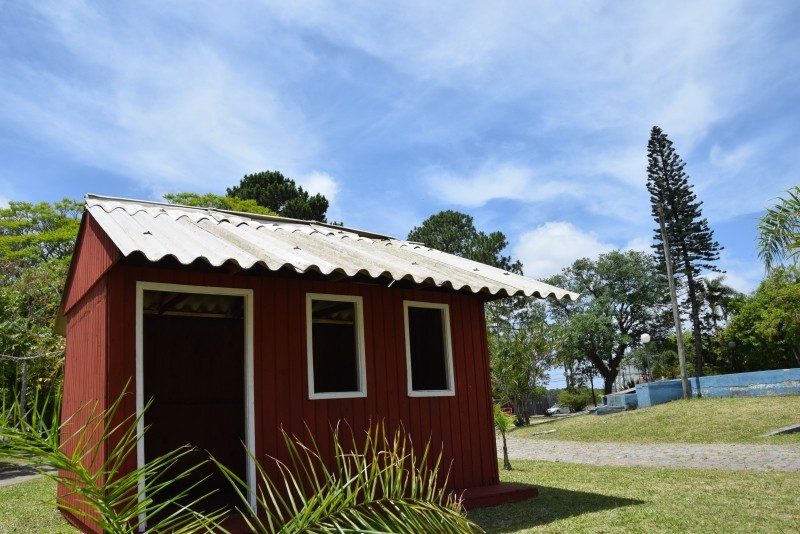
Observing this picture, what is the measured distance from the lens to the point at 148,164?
70.2 ft

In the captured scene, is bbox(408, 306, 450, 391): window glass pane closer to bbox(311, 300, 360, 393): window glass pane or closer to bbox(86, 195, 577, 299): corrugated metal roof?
bbox(86, 195, 577, 299): corrugated metal roof

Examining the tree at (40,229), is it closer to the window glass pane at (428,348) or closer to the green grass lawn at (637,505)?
the green grass lawn at (637,505)

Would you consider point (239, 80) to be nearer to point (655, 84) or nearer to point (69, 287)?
point (69, 287)

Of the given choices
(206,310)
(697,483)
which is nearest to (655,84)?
(697,483)

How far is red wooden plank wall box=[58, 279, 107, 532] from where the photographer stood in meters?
6.13

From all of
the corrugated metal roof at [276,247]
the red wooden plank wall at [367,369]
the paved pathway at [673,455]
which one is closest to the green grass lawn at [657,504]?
the red wooden plank wall at [367,369]

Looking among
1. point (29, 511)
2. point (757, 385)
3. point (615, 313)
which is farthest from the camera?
point (615, 313)

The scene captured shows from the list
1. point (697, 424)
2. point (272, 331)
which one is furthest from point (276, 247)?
point (697, 424)

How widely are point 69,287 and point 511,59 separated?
25.2 ft

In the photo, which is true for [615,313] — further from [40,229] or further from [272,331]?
[272,331]

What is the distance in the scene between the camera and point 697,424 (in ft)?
58.4

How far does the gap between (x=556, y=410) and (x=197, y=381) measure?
31137 millimetres

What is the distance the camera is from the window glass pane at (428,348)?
8.20 meters

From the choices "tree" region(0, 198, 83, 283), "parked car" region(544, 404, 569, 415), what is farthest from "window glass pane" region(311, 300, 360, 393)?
"parked car" region(544, 404, 569, 415)
